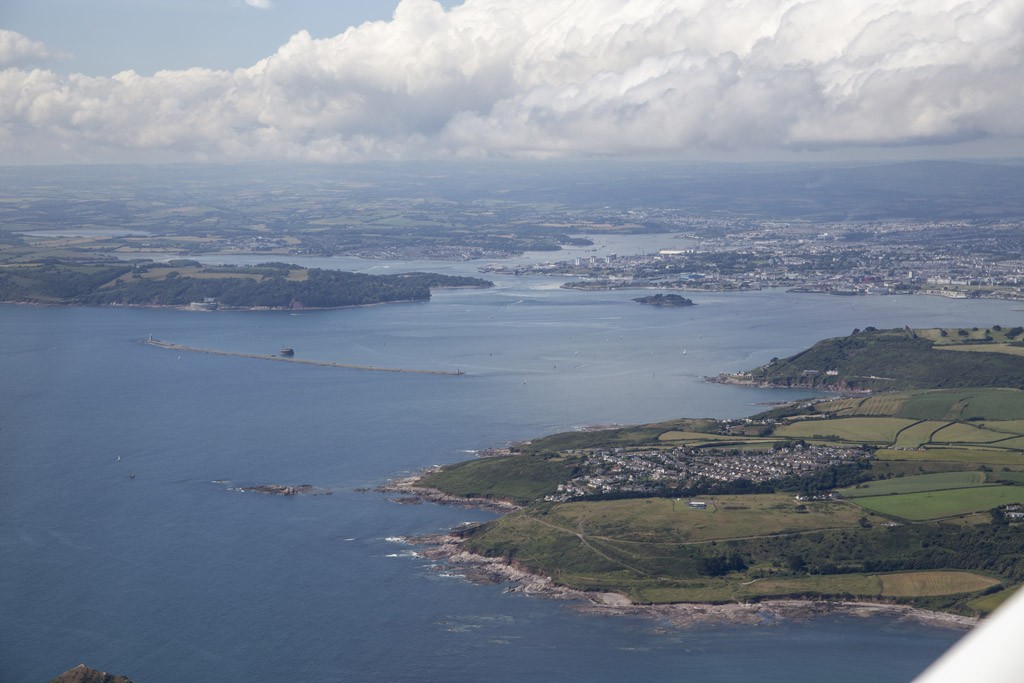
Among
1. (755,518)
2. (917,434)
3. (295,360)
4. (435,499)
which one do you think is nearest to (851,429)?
(917,434)

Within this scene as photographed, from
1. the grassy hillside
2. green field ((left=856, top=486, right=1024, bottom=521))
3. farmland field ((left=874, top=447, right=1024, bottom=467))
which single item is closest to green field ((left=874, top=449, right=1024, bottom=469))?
farmland field ((left=874, top=447, right=1024, bottom=467))

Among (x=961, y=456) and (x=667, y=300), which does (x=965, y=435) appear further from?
(x=667, y=300)

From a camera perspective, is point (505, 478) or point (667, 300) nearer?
point (505, 478)

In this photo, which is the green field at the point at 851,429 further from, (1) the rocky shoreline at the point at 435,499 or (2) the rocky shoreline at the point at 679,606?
(2) the rocky shoreline at the point at 679,606

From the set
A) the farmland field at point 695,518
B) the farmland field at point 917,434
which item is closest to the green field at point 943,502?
the farmland field at point 695,518

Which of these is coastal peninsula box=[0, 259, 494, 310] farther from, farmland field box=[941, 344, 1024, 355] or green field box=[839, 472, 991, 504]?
green field box=[839, 472, 991, 504]
